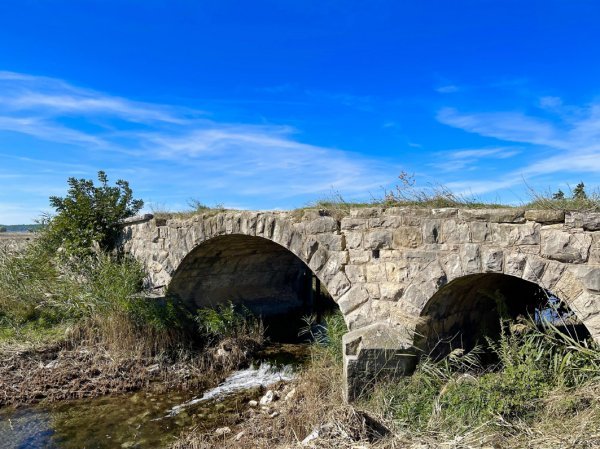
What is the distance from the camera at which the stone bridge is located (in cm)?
457

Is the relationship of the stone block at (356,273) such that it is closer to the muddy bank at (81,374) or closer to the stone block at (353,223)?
the stone block at (353,223)

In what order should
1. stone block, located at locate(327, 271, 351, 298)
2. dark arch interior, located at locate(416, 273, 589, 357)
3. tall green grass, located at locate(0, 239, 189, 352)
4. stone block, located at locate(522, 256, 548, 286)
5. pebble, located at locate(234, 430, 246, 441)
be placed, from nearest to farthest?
stone block, located at locate(522, 256, 548, 286) < pebble, located at locate(234, 430, 246, 441) < dark arch interior, located at locate(416, 273, 589, 357) < stone block, located at locate(327, 271, 351, 298) < tall green grass, located at locate(0, 239, 189, 352)

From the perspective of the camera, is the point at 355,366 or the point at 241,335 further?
the point at 241,335

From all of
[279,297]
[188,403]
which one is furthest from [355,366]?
[279,297]

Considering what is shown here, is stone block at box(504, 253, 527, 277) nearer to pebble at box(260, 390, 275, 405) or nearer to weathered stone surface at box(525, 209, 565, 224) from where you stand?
weathered stone surface at box(525, 209, 565, 224)

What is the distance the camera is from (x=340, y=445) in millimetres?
3865

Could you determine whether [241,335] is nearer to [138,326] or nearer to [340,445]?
[138,326]

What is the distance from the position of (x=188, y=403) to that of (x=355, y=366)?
288 centimetres

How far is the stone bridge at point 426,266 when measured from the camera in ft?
15.0

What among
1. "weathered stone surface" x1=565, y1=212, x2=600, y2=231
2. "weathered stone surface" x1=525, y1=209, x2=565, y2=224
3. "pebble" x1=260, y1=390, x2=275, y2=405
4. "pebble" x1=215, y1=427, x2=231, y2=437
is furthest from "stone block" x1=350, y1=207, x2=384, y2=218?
"pebble" x1=215, y1=427, x2=231, y2=437

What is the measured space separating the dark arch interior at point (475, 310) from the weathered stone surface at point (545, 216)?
0.89 metres

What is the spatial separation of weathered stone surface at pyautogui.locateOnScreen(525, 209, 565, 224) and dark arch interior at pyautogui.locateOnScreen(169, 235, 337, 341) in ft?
16.5

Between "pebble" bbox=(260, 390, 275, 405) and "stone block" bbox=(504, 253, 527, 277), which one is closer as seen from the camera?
"stone block" bbox=(504, 253, 527, 277)

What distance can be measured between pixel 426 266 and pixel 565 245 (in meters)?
1.46
